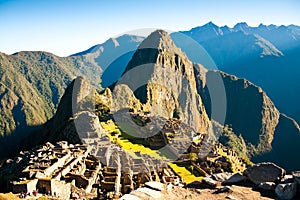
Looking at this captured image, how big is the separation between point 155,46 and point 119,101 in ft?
299

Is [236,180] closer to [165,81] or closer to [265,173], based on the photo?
[265,173]

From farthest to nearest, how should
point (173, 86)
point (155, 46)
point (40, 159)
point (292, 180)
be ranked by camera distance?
point (155, 46) < point (173, 86) < point (40, 159) < point (292, 180)

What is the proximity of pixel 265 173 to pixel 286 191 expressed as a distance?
4.45 feet

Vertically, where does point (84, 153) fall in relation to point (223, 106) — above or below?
Answer: above

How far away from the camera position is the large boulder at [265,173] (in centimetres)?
975

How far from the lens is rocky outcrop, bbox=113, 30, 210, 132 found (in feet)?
405

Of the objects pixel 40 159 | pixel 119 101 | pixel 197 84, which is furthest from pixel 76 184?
pixel 197 84

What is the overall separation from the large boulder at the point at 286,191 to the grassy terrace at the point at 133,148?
22.7 meters

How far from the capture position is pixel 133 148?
41969 mm

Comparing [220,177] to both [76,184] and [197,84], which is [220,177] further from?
[197,84]

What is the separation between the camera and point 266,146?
163 meters

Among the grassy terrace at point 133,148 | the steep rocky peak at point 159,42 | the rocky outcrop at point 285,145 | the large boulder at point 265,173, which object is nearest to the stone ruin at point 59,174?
the grassy terrace at point 133,148

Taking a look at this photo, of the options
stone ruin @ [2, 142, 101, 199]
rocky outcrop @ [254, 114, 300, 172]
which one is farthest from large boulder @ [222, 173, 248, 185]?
rocky outcrop @ [254, 114, 300, 172]

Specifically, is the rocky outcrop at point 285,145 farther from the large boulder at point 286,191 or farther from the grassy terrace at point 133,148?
the large boulder at point 286,191
